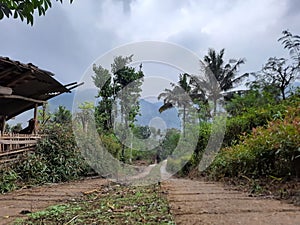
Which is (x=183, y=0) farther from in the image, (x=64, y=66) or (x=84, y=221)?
(x=84, y=221)

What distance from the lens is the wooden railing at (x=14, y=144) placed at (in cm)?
583

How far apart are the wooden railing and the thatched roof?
0.86 m

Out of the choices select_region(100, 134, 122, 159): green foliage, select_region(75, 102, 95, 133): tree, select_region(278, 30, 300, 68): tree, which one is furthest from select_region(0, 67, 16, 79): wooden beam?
select_region(278, 30, 300, 68): tree

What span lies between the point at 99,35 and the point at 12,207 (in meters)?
4.01

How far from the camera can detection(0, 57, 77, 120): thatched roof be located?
18.2ft

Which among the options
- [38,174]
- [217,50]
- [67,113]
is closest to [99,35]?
[38,174]

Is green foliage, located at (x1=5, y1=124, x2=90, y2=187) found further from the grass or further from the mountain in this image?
the grass

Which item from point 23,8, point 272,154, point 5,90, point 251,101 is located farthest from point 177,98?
point 23,8

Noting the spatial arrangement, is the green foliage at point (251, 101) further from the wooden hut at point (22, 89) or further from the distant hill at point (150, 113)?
the wooden hut at point (22, 89)

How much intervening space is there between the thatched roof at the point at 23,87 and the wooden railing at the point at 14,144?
860 mm

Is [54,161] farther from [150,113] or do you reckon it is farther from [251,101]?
[251,101]

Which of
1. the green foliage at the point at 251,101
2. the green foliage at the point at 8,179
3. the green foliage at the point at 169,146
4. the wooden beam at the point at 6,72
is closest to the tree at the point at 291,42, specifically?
the green foliage at the point at 251,101

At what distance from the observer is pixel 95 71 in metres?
7.50

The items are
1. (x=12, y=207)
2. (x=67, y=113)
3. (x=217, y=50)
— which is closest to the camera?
(x=12, y=207)
